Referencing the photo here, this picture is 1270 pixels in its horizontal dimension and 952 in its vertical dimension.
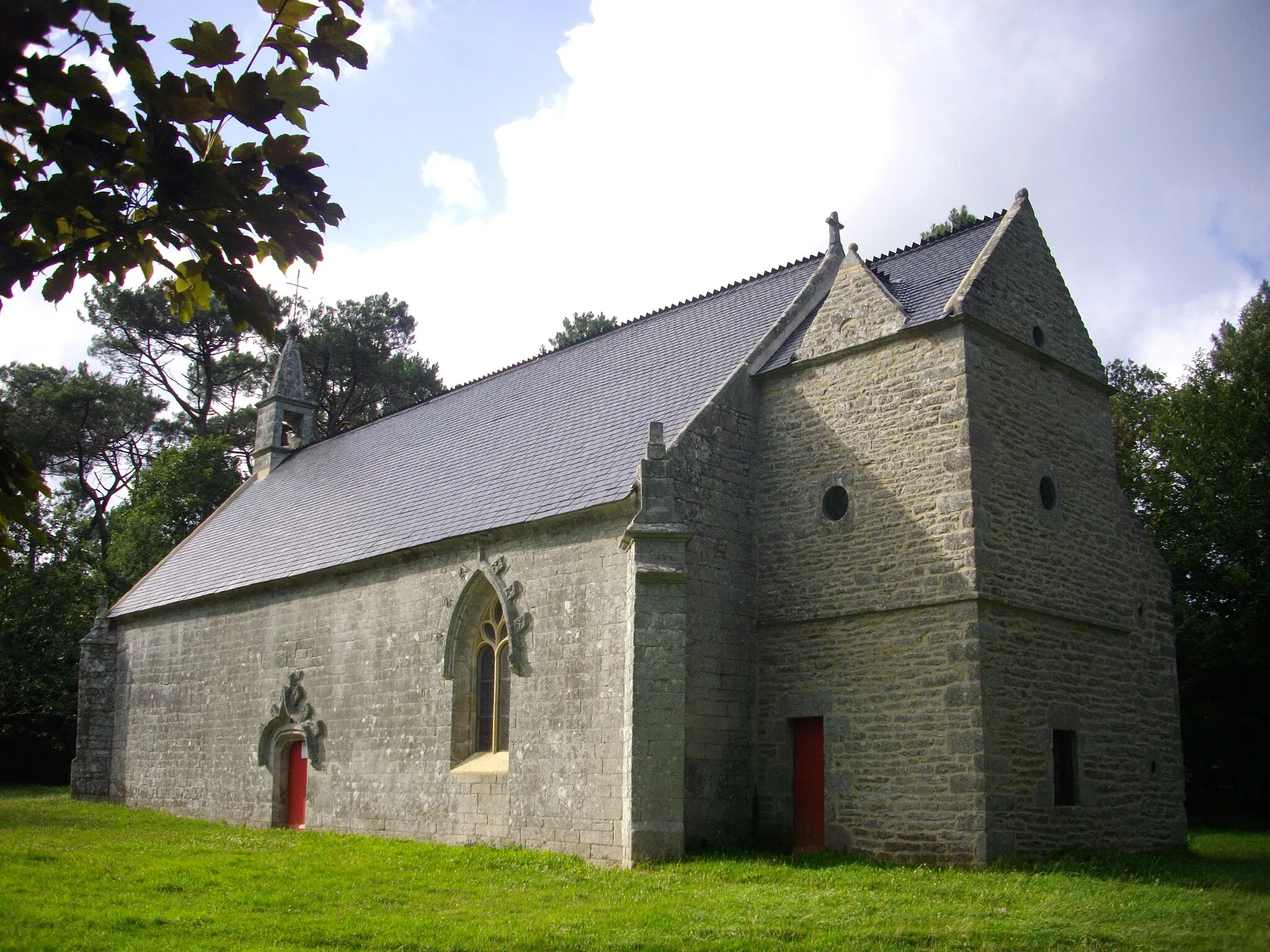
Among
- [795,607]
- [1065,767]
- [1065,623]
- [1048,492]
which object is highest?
[1048,492]

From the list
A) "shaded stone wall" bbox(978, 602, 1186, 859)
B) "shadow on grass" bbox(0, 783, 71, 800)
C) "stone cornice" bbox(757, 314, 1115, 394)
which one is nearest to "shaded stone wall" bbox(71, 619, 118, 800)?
"shadow on grass" bbox(0, 783, 71, 800)

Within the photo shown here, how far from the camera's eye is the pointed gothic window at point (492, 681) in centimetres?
1747

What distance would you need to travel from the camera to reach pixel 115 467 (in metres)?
46.9

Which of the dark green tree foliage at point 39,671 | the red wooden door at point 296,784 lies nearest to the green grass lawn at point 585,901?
the red wooden door at point 296,784

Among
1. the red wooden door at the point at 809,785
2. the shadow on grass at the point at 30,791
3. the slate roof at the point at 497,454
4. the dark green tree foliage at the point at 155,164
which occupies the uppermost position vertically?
the slate roof at the point at 497,454

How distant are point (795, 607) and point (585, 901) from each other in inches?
226

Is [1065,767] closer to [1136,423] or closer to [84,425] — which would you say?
[1136,423]

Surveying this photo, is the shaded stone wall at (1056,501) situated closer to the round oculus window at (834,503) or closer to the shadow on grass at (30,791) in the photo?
the round oculus window at (834,503)

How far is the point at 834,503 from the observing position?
16016 millimetres

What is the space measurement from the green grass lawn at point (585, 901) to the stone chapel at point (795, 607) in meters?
1.06

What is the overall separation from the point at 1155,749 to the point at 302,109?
16.5 m

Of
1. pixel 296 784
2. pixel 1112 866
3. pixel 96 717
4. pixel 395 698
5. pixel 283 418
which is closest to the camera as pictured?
pixel 1112 866

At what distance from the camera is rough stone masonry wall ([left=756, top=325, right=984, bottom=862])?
45.5 feet

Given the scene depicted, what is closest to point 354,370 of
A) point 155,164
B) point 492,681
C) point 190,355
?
point 190,355
